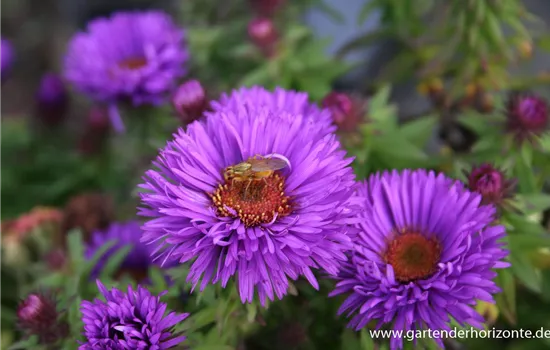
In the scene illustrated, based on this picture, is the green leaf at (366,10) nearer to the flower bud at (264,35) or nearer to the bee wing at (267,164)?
the flower bud at (264,35)

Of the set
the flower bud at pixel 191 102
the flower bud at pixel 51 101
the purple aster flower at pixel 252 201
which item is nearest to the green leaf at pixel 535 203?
the purple aster flower at pixel 252 201

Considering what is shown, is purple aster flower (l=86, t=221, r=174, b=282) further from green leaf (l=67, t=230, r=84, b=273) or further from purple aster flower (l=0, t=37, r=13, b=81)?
purple aster flower (l=0, t=37, r=13, b=81)

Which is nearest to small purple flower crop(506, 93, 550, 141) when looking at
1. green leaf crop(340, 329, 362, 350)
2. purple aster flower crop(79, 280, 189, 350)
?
green leaf crop(340, 329, 362, 350)

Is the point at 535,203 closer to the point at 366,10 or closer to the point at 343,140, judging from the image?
the point at 343,140

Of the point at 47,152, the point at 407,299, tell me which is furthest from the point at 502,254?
the point at 47,152

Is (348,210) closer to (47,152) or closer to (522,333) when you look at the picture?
(522,333)

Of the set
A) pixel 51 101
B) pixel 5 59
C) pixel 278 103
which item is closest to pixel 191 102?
pixel 278 103
